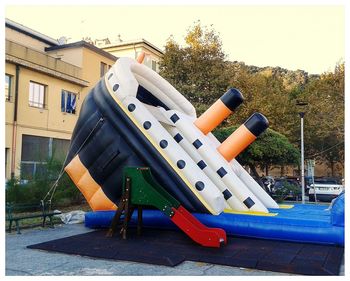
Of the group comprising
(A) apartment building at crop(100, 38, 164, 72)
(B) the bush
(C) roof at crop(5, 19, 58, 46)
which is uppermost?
(A) apartment building at crop(100, 38, 164, 72)

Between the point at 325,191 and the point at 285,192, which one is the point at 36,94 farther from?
the point at 325,191

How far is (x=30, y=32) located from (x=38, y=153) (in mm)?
12048

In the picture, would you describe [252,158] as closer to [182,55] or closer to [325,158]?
[182,55]

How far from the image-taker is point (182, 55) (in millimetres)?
21000

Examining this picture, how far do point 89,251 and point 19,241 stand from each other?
1.88 metres

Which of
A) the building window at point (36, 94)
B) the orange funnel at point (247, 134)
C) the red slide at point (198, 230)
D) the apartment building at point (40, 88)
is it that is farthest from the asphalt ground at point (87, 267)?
the building window at point (36, 94)

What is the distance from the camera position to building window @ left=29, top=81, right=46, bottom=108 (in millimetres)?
→ 19578

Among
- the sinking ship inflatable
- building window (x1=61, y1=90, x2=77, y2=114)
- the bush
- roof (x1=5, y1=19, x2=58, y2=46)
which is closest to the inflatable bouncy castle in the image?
the sinking ship inflatable

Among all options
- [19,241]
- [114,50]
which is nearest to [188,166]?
[19,241]

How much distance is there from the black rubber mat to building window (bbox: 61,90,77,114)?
50.0 ft

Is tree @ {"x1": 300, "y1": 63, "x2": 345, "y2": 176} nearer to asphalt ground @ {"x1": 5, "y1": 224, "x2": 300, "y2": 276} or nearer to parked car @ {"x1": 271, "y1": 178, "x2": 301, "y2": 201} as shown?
parked car @ {"x1": 271, "y1": 178, "x2": 301, "y2": 201}

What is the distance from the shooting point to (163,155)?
7824 millimetres

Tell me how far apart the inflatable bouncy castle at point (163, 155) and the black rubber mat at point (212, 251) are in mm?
630

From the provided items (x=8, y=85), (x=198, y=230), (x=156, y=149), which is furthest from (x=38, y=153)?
(x=198, y=230)
